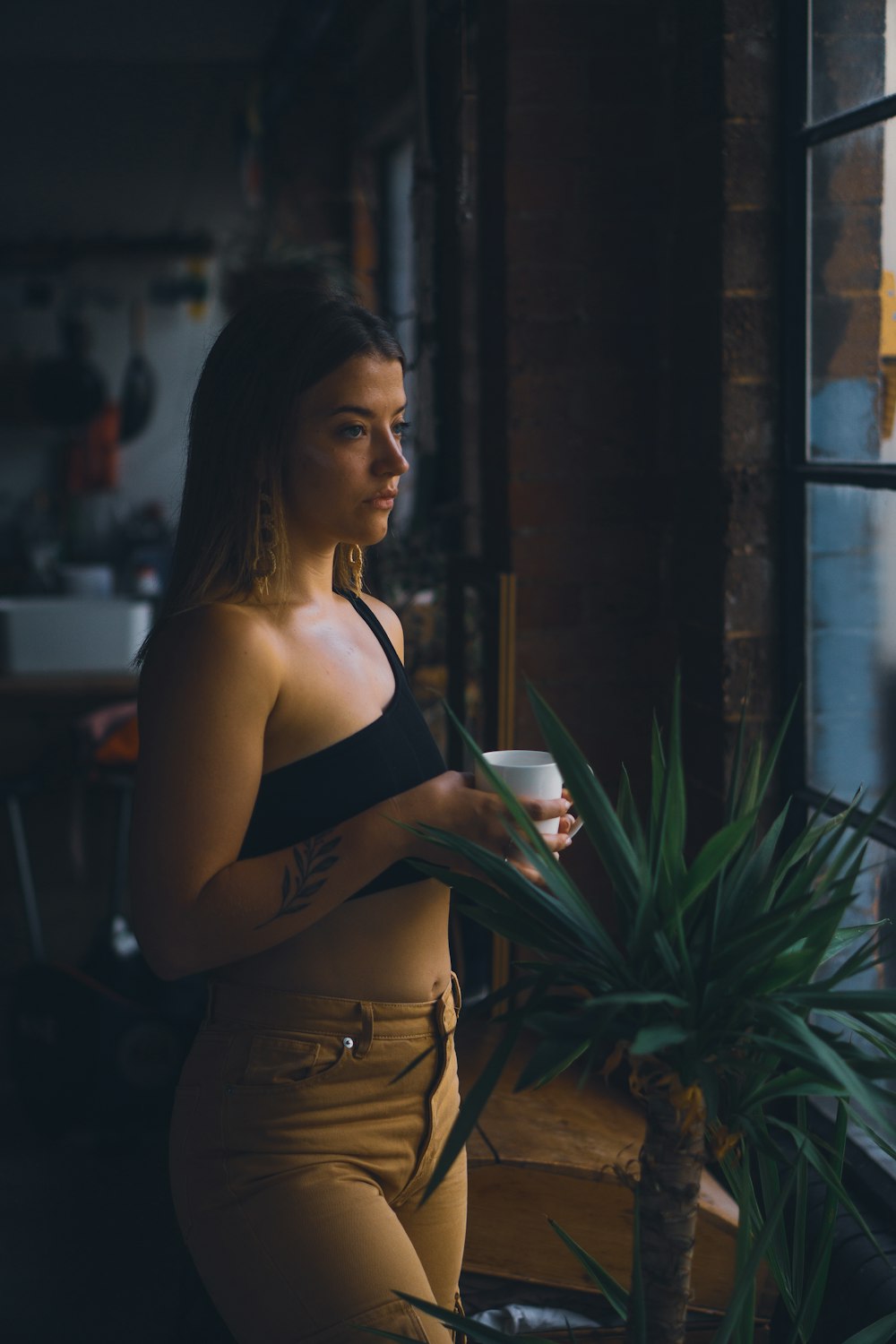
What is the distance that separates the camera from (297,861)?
1.24 metres

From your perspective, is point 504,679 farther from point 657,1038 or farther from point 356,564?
point 657,1038

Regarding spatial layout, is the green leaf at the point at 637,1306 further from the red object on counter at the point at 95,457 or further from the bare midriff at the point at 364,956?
the red object on counter at the point at 95,457

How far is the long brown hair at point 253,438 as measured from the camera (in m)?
1.30

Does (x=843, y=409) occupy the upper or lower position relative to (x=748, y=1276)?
upper

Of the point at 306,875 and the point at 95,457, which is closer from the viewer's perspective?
the point at 306,875

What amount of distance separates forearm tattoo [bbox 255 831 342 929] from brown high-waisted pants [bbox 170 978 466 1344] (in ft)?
0.33

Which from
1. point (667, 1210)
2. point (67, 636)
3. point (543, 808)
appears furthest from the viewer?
point (67, 636)

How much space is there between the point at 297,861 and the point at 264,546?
0.32m

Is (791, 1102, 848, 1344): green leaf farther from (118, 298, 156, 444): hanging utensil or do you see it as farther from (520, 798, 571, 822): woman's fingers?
(118, 298, 156, 444): hanging utensil

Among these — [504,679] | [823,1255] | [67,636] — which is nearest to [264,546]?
[823,1255]

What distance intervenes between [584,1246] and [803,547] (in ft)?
3.66

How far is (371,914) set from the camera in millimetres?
1313

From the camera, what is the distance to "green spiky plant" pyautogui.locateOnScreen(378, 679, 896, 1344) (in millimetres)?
964

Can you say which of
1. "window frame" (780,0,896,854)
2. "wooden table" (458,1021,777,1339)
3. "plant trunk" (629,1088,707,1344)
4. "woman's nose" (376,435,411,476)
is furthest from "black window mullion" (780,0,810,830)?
"plant trunk" (629,1088,707,1344)
